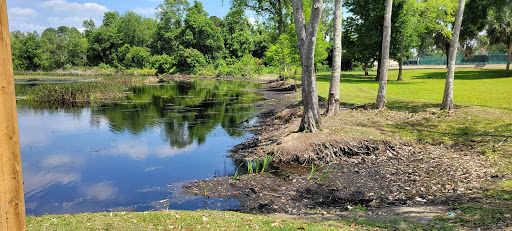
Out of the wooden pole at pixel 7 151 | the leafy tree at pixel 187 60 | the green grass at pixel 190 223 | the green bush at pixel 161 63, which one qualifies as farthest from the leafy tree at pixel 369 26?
the green bush at pixel 161 63

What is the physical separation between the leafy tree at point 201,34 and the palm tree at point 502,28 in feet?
173

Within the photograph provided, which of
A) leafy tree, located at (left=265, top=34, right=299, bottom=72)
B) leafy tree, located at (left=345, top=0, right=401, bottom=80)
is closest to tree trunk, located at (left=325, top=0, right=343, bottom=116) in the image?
leafy tree, located at (left=265, top=34, right=299, bottom=72)

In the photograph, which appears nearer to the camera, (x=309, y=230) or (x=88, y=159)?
(x=309, y=230)

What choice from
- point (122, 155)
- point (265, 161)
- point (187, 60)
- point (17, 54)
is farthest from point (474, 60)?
point (17, 54)

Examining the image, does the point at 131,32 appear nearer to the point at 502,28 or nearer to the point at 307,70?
the point at 502,28

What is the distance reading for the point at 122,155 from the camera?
44.7 feet

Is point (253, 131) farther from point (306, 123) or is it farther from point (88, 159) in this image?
point (88, 159)

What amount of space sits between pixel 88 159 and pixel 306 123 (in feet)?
28.1

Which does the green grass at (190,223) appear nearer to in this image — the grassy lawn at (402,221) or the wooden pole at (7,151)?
the grassy lawn at (402,221)

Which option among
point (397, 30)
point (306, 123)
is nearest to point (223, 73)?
point (397, 30)

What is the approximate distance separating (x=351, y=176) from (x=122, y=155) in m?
8.97

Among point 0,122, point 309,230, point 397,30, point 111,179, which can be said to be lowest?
point 111,179

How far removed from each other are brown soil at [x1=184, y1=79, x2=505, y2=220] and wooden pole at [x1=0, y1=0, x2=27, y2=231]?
577 cm

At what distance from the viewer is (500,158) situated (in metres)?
9.78
